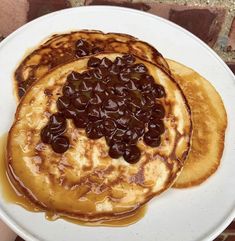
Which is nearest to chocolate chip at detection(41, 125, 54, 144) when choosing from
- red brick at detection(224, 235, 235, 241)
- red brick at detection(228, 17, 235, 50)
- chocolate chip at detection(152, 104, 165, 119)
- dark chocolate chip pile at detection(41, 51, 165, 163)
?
dark chocolate chip pile at detection(41, 51, 165, 163)

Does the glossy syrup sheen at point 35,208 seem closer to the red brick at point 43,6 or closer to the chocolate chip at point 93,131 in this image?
the chocolate chip at point 93,131

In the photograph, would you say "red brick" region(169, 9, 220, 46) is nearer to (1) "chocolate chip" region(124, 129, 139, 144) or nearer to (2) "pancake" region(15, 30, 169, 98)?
(2) "pancake" region(15, 30, 169, 98)

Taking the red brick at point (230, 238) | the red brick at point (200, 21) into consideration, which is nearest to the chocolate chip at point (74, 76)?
the red brick at point (200, 21)

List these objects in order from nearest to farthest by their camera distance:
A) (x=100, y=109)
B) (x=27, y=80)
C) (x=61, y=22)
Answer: (x=100, y=109)
(x=27, y=80)
(x=61, y=22)

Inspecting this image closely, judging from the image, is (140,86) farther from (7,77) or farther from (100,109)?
(7,77)

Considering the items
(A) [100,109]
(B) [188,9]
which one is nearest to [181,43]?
(B) [188,9]

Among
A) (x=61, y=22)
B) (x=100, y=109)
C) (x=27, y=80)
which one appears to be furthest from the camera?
(x=61, y=22)

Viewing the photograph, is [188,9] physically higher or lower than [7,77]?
higher
